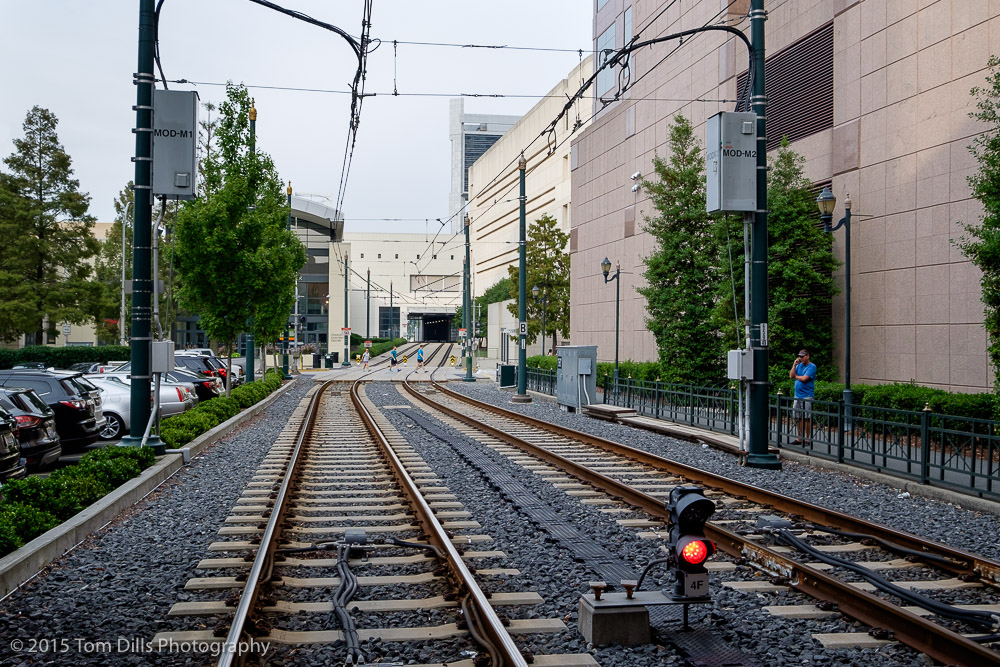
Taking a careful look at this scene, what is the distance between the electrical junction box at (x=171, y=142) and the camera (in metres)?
12.7

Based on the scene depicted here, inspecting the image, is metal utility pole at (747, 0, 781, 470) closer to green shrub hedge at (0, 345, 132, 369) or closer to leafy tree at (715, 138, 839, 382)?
leafy tree at (715, 138, 839, 382)

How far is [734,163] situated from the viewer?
1345 centimetres

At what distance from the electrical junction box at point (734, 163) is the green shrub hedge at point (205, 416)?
967 centimetres

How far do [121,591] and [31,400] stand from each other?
7.29m

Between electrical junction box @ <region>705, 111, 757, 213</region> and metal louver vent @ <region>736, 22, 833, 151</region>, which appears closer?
electrical junction box @ <region>705, 111, 757, 213</region>

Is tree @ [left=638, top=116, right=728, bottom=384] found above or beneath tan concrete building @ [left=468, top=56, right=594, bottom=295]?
beneath

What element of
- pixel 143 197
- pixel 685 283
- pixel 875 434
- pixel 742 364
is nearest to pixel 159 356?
pixel 143 197

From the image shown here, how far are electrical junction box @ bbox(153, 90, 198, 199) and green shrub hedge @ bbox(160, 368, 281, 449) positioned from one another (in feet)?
13.5

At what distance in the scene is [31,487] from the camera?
833 cm

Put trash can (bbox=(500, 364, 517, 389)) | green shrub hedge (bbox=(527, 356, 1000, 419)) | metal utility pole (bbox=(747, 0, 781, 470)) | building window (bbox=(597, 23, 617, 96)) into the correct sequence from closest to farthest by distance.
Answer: metal utility pole (bbox=(747, 0, 781, 470)) → green shrub hedge (bbox=(527, 356, 1000, 419)) → trash can (bbox=(500, 364, 517, 389)) → building window (bbox=(597, 23, 617, 96))

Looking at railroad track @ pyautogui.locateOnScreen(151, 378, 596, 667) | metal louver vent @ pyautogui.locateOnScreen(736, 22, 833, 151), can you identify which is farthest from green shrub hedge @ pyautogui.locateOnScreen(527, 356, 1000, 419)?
railroad track @ pyautogui.locateOnScreen(151, 378, 596, 667)

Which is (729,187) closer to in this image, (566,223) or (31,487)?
(31,487)

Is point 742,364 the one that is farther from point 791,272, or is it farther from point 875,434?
point 791,272

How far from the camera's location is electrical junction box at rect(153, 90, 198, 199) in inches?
501
